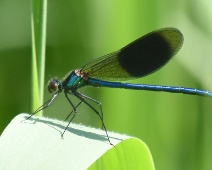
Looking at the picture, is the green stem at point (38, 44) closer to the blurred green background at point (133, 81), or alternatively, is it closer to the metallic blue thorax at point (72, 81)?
the blurred green background at point (133, 81)

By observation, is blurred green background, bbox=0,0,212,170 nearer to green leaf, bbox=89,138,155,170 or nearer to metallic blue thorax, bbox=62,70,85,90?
metallic blue thorax, bbox=62,70,85,90

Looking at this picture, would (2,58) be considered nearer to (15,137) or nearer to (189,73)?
(189,73)

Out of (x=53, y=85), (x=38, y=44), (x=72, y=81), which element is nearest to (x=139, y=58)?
(x=72, y=81)

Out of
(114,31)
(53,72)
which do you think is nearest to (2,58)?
(53,72)

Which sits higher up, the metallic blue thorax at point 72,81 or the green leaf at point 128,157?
the metallic blue thorax at point 72,81

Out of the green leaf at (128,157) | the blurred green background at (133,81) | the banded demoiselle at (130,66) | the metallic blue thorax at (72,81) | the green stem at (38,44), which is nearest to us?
the green leaf at (128,157)

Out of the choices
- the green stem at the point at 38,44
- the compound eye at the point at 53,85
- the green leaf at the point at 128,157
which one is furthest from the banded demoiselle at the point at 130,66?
the green leaf at the point at 128,157

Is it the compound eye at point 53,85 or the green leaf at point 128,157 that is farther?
the compound eye at point 53,85
